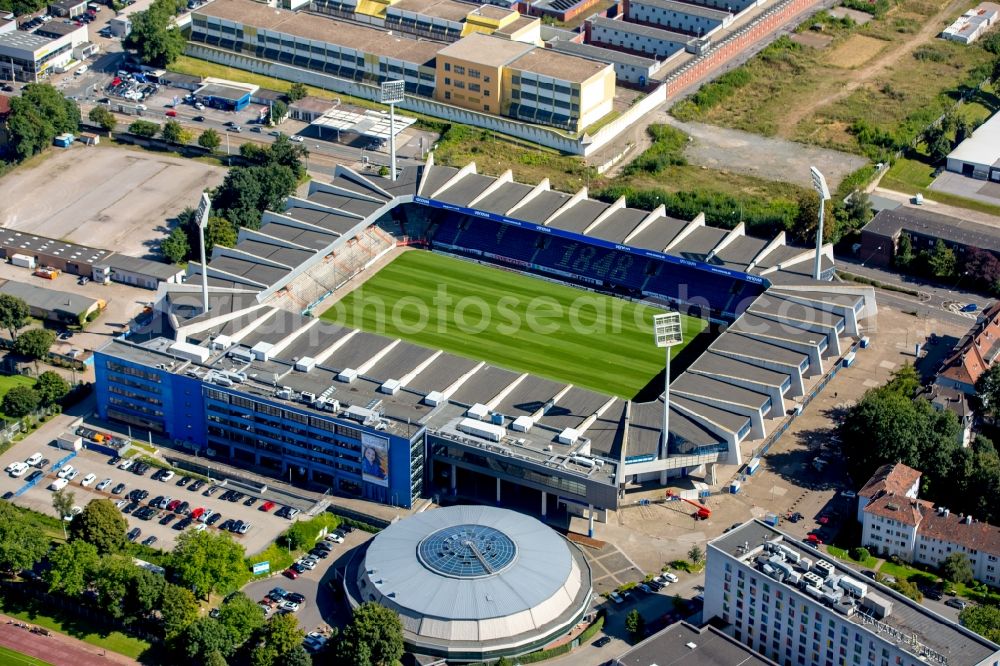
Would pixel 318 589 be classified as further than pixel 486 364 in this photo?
No

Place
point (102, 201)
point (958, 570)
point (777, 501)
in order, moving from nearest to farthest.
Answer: point (958, 570)
point (777, 501)
point (102, 201)

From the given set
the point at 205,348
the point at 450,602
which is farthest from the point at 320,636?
the point at 205,348

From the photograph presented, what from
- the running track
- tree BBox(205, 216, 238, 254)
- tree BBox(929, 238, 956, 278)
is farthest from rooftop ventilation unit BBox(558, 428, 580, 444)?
tree BBox(929, 238, 956, 278)

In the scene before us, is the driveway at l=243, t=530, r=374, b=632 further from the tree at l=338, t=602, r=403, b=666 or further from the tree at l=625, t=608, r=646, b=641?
the tree at l=625, t=608, r=646, b=641

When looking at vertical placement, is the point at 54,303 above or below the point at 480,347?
above

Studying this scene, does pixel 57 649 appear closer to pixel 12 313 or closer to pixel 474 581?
pixel 474 581

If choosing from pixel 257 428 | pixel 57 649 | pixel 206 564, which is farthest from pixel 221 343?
pixel 57 649
